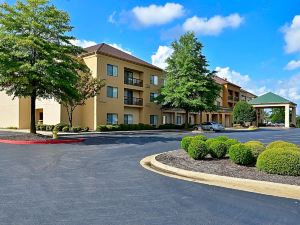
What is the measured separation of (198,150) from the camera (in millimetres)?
11961

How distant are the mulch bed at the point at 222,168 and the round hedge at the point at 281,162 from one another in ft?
0.63

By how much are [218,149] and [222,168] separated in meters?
1.94

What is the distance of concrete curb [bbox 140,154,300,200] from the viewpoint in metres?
7.45

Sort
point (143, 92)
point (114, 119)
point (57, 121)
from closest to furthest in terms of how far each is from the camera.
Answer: point (57, 121) → point (114, 119) → point (143, 92)

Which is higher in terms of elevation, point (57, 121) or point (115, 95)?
point (115, 95)

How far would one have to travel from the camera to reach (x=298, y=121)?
80.9m

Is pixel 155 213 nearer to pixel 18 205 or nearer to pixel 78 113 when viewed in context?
pixel 18 205

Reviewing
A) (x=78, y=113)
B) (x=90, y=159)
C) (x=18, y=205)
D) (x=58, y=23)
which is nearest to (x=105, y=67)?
(x=78, y=113)

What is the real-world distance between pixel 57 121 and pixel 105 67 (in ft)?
A: 29.0

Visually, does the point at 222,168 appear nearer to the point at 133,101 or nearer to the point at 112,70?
the point at 112,70

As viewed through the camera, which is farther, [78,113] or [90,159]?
[78,113]

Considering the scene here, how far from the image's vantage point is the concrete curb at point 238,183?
7449 mm

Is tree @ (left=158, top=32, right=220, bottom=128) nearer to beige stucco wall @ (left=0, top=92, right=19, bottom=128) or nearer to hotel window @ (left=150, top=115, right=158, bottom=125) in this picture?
hotel window @ (left=150, top=115, right=158, bottom=125)

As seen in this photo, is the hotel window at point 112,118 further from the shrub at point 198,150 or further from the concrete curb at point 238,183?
the concrete curb at point 238,183
